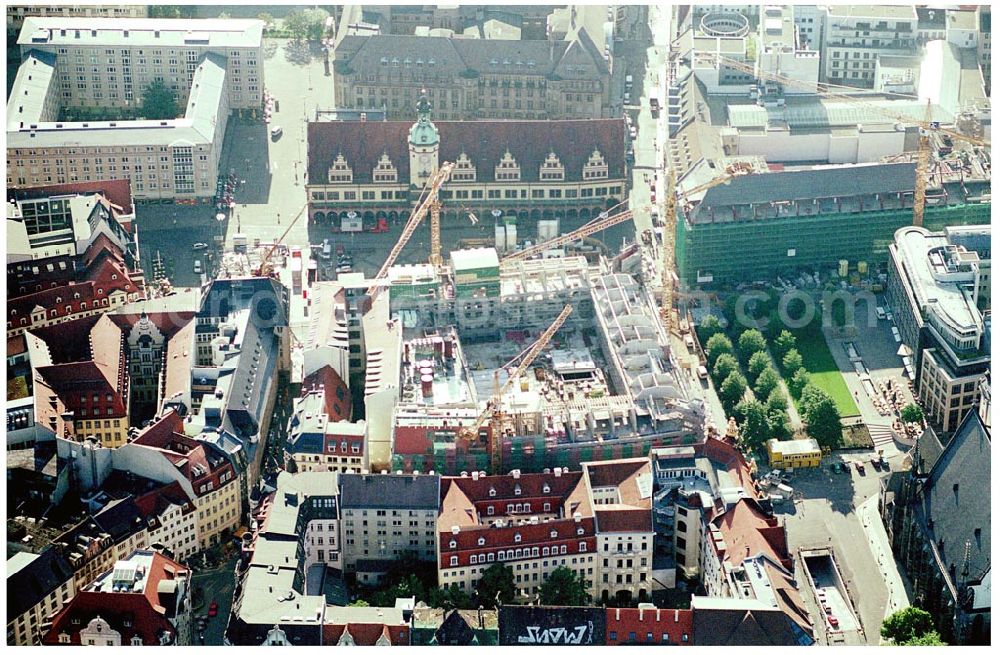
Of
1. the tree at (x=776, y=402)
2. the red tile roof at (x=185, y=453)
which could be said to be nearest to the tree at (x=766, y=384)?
the tree at (x=776, y=402)

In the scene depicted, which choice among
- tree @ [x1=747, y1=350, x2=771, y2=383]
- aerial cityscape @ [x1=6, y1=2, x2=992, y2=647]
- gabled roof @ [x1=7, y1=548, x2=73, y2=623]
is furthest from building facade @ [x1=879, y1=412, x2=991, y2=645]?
gabled roof @ [x1=7, y1=548, x2=73, y2=623]

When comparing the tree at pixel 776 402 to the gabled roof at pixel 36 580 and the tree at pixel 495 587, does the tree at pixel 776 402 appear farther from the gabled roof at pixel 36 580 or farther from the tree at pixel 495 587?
the gabled roof at pixel 36 580

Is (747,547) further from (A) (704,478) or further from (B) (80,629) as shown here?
(B) (80,629)

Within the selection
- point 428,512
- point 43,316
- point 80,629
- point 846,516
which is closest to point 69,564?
point 80,629

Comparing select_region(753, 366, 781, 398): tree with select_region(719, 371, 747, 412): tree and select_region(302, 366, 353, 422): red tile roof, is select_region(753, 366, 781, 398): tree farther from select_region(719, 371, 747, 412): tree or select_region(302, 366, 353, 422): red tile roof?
select_region(302, 366, 353, 422): red tile roof

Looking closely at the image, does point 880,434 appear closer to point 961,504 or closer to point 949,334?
point 949,334

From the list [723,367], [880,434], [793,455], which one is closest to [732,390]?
[723,367]
